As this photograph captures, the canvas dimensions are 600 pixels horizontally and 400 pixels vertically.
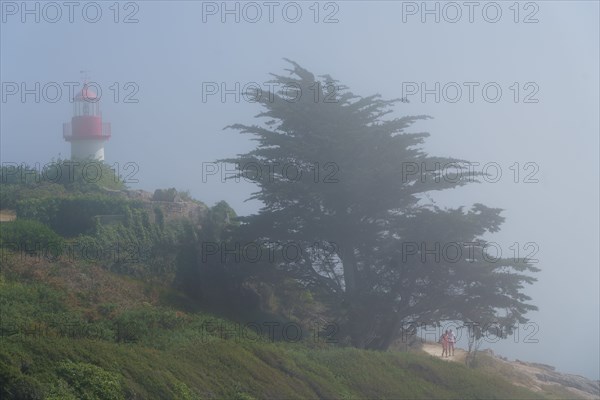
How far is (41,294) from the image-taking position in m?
16.5

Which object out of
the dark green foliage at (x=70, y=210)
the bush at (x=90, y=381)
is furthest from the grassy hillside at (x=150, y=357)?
the dark green foliage at (x=70, y=210)

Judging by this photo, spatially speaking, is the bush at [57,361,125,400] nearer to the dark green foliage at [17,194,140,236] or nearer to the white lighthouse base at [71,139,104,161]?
the dark green foliage at [17,194,140,236]

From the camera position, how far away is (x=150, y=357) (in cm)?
1394

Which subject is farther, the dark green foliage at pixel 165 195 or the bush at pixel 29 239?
the dark green foliage at pixel 165 195

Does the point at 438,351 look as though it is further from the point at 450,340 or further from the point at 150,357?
the point at 150,357

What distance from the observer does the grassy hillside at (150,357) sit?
11.9m

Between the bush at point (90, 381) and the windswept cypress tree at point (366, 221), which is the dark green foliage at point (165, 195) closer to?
the windswept cypress tree at point (366, 221)

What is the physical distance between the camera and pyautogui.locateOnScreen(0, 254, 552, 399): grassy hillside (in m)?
11.9

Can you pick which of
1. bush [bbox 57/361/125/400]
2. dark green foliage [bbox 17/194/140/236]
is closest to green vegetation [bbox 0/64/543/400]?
dark green foliage [bbox 17/194/140/236]

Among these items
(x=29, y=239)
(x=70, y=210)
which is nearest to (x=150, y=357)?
(x=29, y=239)

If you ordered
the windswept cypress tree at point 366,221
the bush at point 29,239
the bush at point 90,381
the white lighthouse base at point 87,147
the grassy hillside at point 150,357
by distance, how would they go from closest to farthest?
the bush at point 90,381, the grassy hillside at point 150,357, the bush at point 29,239, the windswept cypress tree at point 366,221, the white lighthouse base at point 87,147

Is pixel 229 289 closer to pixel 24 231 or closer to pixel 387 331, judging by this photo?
pixel 387 331

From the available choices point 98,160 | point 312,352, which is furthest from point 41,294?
point 98,160

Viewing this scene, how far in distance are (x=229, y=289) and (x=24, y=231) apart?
7.00 meters
